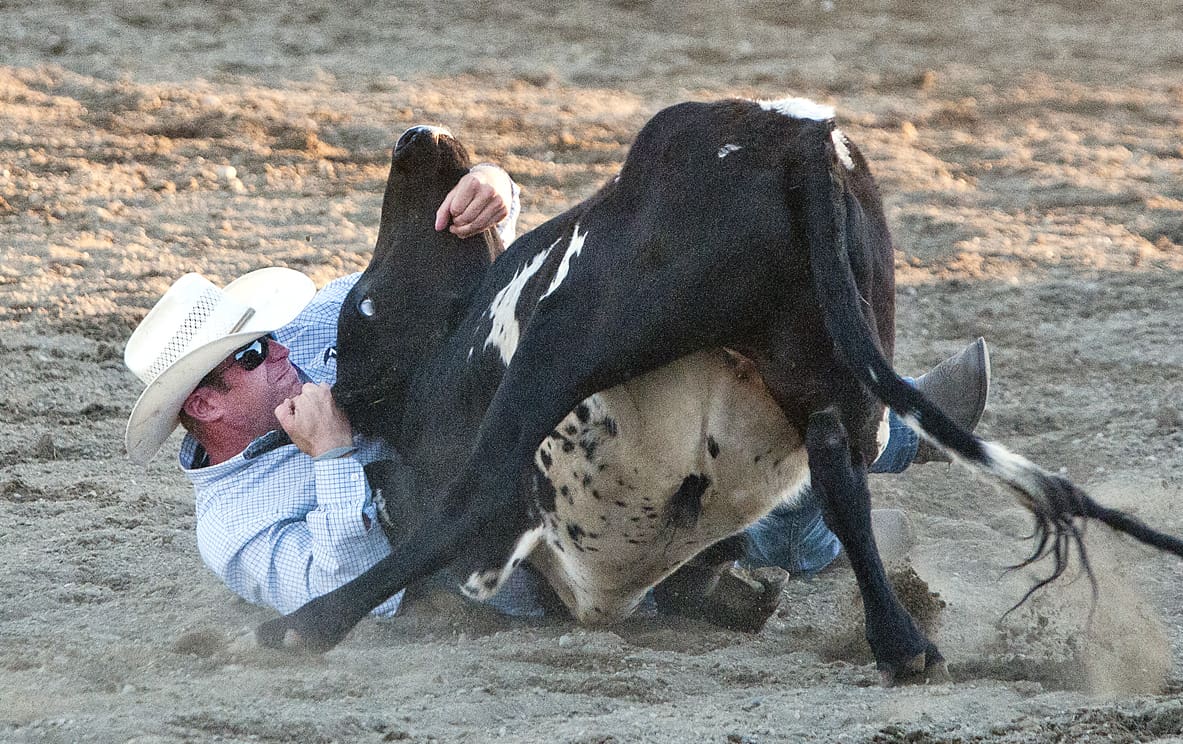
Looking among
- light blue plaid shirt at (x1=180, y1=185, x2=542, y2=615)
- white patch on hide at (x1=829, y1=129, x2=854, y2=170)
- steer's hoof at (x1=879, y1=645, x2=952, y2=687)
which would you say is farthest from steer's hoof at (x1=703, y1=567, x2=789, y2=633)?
white patch on hide at (x1=829, y1=129, x2=854, y2=170)

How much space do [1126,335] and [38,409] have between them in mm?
3609

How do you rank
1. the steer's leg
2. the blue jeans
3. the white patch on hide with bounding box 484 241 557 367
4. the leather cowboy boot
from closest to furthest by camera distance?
the steer's leg < the white patch on hide with bounding box 484 241 557 367 < the blue jeans < the leather cowboy boot

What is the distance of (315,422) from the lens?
127 inches

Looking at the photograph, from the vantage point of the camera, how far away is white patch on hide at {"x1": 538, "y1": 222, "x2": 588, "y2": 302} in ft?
8.95

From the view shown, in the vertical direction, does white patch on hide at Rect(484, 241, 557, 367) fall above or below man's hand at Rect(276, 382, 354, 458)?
above

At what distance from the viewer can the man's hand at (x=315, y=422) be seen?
3217 mm

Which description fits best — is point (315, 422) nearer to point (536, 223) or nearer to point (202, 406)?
point (202, 406)

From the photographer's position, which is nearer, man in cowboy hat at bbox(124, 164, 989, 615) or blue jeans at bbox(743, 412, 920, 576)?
man in cowboy hat at bbox(124, 164, 989, 615)

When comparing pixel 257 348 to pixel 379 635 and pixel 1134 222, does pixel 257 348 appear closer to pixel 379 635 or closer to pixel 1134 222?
pixel 379 635

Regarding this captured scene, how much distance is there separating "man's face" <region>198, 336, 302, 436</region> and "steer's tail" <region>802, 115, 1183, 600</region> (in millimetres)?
1437

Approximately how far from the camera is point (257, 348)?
340 centimetres

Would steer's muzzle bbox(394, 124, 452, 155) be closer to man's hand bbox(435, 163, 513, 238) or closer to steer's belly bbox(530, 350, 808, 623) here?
man's hand bbox(435, 163, 513, 238)

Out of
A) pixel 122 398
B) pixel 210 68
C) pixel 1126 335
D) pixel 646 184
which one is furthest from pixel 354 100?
pixel 646 184

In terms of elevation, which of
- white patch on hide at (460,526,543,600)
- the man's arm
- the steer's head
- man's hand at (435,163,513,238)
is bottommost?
the man's arm
